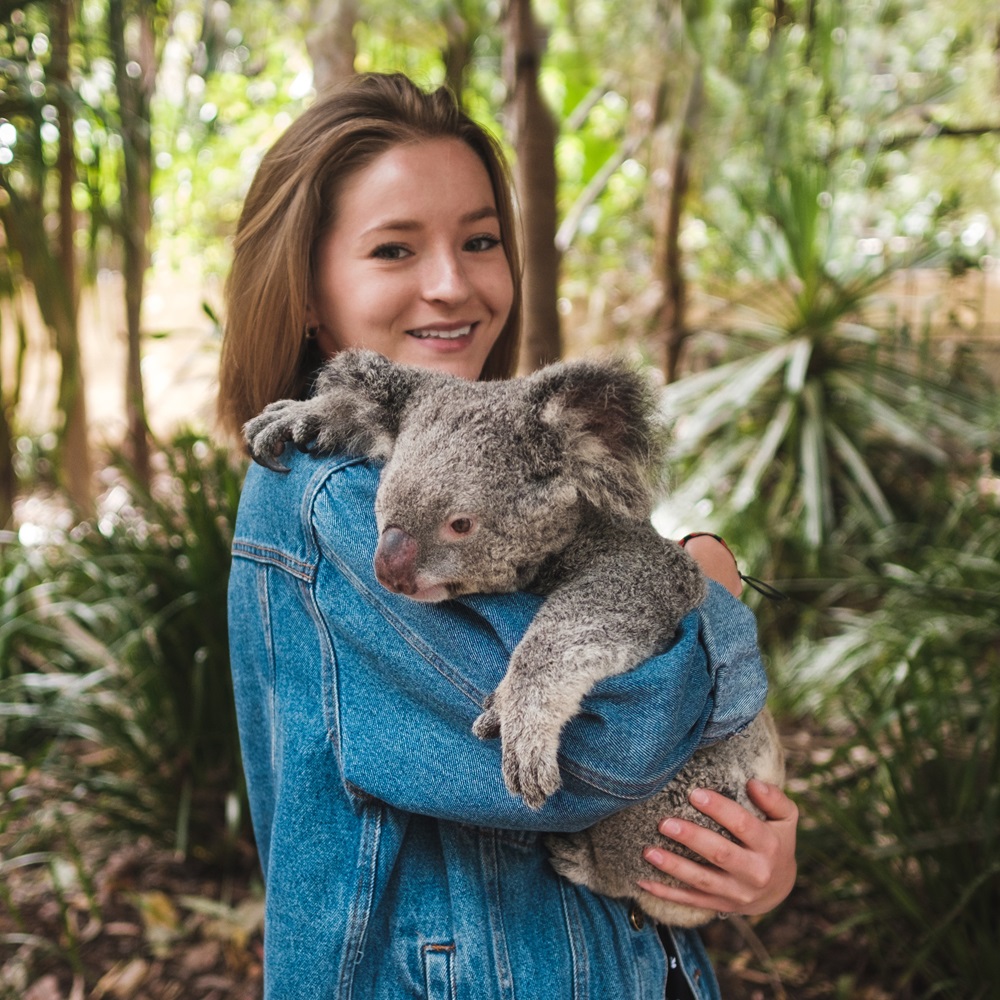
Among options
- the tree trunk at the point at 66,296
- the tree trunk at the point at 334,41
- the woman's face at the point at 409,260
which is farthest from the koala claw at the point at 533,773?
the tree trunk at the point at 334,41

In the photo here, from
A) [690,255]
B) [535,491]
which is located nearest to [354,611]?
[535,491]

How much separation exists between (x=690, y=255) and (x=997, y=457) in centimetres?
448

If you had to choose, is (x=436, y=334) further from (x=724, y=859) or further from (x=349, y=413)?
(x=724, y=859)

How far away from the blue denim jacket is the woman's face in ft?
1.11

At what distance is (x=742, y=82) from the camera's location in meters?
5.06

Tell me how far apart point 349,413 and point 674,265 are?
4.58 meters

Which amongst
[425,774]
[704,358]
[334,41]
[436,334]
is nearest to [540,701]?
[425,774]

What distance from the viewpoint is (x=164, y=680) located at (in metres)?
2.41

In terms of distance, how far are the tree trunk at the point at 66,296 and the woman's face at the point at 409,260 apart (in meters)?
1.41

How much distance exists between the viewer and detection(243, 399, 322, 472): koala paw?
1.13m

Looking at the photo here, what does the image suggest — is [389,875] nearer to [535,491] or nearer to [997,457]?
[535,491]

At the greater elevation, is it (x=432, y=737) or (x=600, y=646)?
(x=600, y=646)

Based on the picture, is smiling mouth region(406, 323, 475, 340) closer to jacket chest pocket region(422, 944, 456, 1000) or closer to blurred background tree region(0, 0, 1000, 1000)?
blurred background tree region(0, 0, 1000, 1000)

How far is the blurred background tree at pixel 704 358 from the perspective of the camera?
2.38 metres
